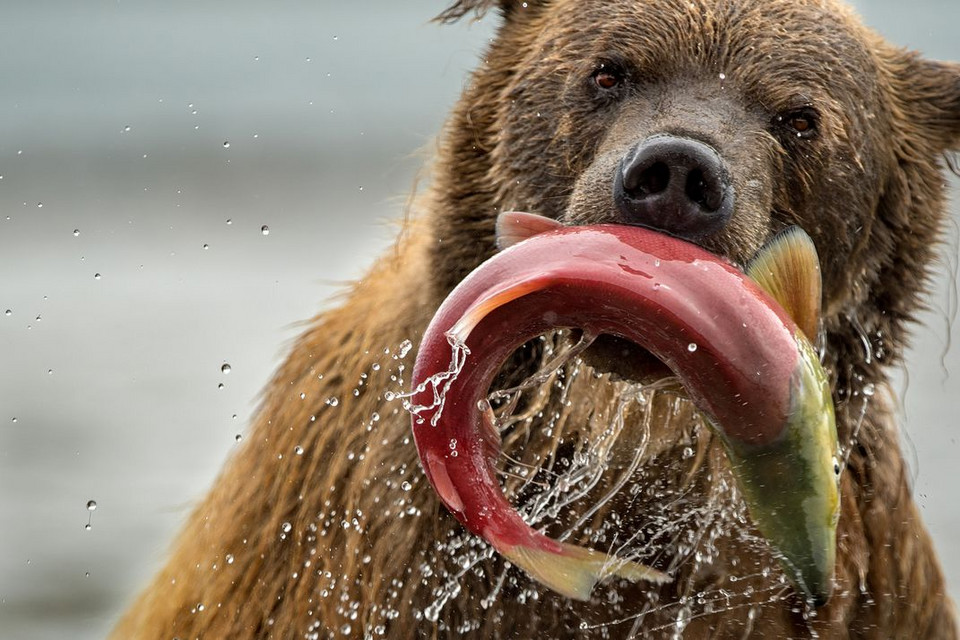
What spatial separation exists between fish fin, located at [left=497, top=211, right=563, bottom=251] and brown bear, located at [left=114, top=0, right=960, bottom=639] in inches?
8.5

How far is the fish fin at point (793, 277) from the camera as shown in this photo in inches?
116

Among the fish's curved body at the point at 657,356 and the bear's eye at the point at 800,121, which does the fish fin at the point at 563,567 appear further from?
the bear's eye at the point at 800,121

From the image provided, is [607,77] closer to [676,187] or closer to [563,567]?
[676,187]

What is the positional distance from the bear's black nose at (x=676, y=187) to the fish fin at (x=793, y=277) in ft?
0.44

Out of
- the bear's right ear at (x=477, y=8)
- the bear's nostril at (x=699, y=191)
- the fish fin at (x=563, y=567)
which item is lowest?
the fish fin at (x=563, y=567)

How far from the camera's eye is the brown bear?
3.42 meters

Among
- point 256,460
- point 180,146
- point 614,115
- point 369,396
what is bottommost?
point 180,146

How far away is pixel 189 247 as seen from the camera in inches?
529

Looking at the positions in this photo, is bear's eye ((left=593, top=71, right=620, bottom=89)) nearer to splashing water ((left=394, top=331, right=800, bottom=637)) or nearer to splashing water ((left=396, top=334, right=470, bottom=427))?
splashing water ((left=394, top=331, right=800, bottom=637))

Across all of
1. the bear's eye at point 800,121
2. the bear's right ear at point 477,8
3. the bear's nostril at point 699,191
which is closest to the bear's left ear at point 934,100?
the bear's eye at point 800,121

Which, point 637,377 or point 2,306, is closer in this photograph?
point 637,377

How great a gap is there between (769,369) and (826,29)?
47.8 inches

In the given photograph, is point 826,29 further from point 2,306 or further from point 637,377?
point 2,306

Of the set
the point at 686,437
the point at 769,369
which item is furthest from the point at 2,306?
the point at 769,369
